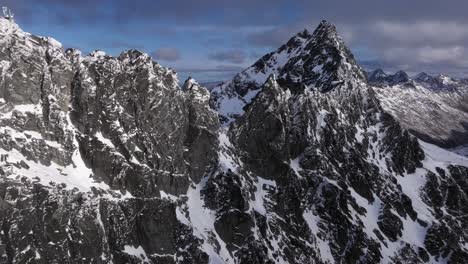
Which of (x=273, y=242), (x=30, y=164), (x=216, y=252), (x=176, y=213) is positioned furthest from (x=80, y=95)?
(x=273, y=242)

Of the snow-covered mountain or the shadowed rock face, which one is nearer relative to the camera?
the shadowed rock face

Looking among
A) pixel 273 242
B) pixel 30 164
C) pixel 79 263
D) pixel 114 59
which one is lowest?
pixel 273 242

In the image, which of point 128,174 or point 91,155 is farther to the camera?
point 128,174

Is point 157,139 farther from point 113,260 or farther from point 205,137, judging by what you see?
point 113,260

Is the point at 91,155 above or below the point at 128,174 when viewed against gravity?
above

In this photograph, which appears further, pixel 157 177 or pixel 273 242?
pixel 273 242

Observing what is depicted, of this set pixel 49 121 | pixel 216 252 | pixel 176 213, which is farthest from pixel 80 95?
pixel 216 252

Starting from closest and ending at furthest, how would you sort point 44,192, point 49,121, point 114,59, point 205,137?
point 44,192, point 49,121, point 114,59, point 205,137

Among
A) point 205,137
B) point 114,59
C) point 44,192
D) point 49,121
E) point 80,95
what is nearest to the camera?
point 44,192

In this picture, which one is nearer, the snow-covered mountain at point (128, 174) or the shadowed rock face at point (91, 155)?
the shadowed rock face at point (91, 155)

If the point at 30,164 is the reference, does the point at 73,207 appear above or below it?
below
